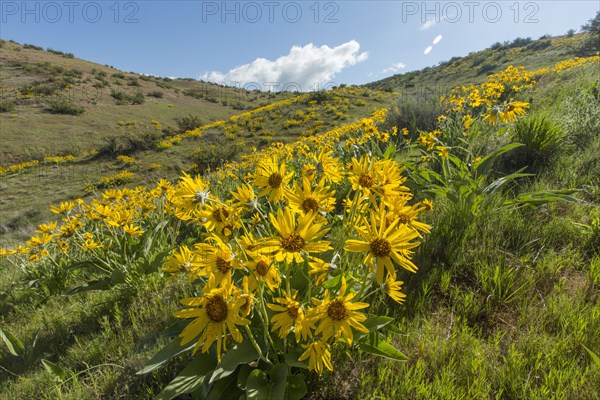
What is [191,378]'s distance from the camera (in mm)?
1405

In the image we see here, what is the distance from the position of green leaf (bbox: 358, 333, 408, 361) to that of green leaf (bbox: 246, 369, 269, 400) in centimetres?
47

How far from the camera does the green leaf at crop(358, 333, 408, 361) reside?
140 cm

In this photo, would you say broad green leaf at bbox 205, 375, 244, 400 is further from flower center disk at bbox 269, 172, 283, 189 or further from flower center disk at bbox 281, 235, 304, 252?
flower center disk at bbox 269, 172, 283, 189

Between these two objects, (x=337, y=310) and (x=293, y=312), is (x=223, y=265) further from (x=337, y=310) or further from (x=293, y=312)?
(x=337, y=310)

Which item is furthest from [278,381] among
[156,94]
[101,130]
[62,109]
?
[156,94]

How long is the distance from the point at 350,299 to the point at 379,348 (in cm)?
32

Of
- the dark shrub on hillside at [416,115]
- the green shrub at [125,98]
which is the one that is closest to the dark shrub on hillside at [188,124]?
the green shrub at [125,98]

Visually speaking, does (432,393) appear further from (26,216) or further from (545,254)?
(26,216)

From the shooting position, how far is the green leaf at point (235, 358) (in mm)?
1298

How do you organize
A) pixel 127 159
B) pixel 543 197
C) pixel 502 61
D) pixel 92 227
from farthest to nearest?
pixel 502 61 < pixel 127 159 < pixel 92 227 < pixel 543 197

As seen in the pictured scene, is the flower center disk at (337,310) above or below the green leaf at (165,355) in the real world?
above

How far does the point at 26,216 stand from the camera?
1045 cm

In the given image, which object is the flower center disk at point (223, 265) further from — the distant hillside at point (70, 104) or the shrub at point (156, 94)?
the shrub at point (156, 94)

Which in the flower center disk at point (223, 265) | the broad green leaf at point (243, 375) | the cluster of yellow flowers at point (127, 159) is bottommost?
the broad green leaf at point (243, 375)
